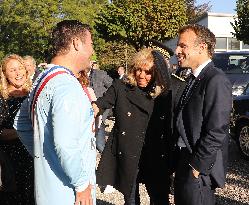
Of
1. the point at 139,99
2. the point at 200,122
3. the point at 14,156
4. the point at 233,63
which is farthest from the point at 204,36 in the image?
the point at 233,63

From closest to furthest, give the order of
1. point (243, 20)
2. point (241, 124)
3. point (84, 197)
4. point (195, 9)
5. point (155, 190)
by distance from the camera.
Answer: point (84, 197)
point (155, 190)
point (241, 124)
point (243, 20)
point (195, 9)

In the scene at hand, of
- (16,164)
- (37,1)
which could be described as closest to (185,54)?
(16,164)

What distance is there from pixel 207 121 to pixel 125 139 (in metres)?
1.08

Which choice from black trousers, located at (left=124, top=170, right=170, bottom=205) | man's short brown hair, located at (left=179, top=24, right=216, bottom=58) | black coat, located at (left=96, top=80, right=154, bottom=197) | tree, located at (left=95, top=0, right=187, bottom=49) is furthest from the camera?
tree, located at (left=95, top=0, right=187, bottom=49)

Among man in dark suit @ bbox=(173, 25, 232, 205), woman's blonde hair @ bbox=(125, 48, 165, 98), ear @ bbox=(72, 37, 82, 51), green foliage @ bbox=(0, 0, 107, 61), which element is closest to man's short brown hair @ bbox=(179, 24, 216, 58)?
man in dark suit @ bbox=(173, 25, 232, 205)

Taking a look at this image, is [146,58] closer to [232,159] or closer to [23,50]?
[232,159]

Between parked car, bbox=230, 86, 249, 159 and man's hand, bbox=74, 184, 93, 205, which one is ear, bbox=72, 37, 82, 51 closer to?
man's hand, bbox=74, 184, 93, 205

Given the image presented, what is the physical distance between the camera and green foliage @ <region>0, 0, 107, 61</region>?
3156 centimetres

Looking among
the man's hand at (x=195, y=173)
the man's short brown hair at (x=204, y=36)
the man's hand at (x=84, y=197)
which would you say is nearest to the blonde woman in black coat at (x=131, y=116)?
the man's short brown hair at (x=204, y=36)

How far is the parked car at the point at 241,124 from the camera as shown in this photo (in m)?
7.34

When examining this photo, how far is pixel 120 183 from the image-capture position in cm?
384

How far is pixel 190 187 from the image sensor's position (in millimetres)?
2988

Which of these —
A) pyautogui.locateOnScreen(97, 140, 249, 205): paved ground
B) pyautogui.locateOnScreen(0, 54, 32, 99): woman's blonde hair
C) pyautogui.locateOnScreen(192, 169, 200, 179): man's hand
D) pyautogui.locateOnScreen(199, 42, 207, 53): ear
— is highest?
pyautogui.locateOnScreen(199, 42, 207, 53): ear

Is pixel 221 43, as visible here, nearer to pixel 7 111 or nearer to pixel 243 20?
pixel 243 20
